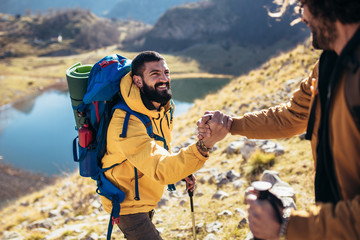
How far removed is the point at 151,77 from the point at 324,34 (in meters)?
1.83

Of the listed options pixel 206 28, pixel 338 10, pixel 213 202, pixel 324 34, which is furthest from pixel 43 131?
pixel 206 28

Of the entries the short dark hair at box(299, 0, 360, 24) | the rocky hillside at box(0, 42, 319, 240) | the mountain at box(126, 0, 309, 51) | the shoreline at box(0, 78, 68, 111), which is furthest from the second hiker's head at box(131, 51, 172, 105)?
the mountain at box(126, 0, 309, 51)

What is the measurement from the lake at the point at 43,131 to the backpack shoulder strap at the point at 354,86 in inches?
763

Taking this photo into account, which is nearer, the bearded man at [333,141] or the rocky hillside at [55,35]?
the bearded man at [333,141]

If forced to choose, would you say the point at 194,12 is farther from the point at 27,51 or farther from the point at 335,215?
the point at 335,215

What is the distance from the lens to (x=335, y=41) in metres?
1.54

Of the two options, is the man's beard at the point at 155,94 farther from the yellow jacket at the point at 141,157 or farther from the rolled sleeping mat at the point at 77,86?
the rolled sleeping mat at the point at 77,86

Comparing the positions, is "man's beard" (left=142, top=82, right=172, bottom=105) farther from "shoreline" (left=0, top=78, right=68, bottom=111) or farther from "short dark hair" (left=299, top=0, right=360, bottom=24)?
"shoreline" (left=0, top=78, right=68, bottom=111)

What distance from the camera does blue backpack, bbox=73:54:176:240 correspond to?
2.87 meters

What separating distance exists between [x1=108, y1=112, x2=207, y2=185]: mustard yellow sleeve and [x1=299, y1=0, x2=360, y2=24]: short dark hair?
137 cm

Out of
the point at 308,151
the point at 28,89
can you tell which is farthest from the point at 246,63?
the point at 308,151

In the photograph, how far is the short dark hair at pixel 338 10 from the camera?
4.59ft

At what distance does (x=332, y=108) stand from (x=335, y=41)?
1.20 feet

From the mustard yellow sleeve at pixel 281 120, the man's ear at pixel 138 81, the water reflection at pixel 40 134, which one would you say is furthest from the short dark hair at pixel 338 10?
the water reflection at pixel 40 134
